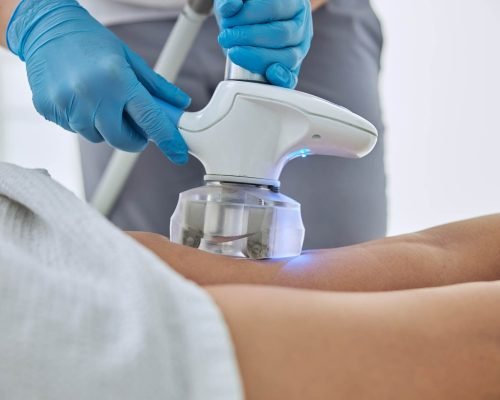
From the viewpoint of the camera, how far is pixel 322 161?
1282 mm

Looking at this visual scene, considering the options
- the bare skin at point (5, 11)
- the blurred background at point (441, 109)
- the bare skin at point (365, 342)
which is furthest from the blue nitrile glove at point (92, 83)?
the blurred background at point (441, 109)

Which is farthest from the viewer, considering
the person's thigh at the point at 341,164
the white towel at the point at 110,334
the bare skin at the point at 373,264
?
the person's thigh at the point at 341,164

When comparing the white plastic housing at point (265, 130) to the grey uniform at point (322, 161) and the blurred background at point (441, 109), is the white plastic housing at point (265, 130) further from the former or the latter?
the blurred background at point (441, 109)

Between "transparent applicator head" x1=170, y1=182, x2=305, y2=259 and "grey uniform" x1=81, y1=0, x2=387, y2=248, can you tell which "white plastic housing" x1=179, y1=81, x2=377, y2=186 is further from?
"grey uniform" x1=81, y1=0, x2=387, y2=248

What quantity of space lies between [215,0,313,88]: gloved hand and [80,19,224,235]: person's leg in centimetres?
39

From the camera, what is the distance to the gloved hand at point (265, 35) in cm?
83

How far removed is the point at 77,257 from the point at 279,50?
0.53 meters

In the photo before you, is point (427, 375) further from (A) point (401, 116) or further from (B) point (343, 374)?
(A) point (401, 116)

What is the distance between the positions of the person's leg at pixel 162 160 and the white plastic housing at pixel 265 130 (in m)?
0.55

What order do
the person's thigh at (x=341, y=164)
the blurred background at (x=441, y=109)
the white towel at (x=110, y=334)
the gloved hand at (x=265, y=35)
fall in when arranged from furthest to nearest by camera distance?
the blurred background at (x=441, y=109), the person's thigh at (x=341, y=164), the gloved hand at (x=265, y=35), the white towel at (x=110, y=334)

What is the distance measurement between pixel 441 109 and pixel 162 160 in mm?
1573

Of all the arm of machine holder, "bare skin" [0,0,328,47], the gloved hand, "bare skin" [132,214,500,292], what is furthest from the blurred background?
"bare skin" [132,214,500,292]

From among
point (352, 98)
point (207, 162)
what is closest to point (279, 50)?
point (207, 162)

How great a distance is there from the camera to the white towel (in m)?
0.41
